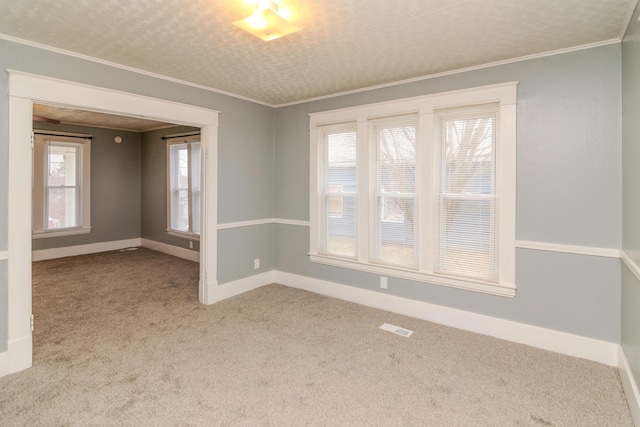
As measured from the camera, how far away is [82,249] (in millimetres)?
6473

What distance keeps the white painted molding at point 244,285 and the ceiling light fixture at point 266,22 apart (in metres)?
2.89

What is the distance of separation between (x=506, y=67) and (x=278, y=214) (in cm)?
308

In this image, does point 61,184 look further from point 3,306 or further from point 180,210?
point 3,306

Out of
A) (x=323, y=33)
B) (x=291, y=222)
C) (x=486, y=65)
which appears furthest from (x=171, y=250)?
(x=486, y=65)

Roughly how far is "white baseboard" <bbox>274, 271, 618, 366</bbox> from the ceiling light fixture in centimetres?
278

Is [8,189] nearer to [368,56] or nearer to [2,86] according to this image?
[2,86]

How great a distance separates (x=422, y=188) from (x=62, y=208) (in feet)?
21.3

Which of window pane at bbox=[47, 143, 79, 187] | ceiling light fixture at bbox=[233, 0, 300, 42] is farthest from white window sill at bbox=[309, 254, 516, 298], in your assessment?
window pane at bbox=[47, 143, 79, 187]

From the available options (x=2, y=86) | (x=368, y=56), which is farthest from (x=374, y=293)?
(x=2, y=86)

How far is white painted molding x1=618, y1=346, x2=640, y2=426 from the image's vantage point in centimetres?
192

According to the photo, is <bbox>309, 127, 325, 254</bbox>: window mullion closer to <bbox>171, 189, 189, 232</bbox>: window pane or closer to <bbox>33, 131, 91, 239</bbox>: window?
<bbox>171, 189, 189, 232</bbox>: window pane

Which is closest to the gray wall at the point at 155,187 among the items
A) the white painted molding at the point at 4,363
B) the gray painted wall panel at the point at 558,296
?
the white painted molding at the point at 4,363

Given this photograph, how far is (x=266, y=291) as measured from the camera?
4.35 metres

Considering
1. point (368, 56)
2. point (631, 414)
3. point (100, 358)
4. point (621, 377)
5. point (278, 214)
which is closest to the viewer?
point (631, 414)
